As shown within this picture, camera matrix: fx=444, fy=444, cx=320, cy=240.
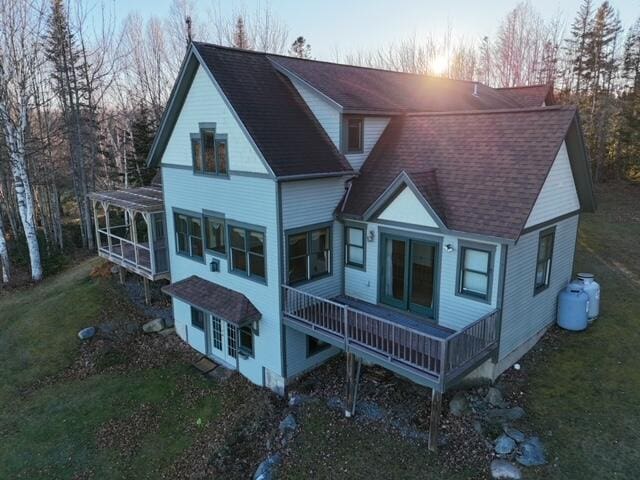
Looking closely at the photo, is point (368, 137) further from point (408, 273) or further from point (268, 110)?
point (408, 273)

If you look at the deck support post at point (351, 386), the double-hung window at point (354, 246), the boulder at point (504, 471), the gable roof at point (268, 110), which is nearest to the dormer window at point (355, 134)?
the gable roof at point (268, 110)

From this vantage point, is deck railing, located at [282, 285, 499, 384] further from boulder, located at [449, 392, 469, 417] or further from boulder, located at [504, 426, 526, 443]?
boulder, located at [504, 426, 526, 443]

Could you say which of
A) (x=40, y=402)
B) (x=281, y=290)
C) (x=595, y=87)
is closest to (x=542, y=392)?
(x=281, y=290)

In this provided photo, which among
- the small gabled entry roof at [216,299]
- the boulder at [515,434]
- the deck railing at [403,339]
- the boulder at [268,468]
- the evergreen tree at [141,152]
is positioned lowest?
the boulder at [268,468]

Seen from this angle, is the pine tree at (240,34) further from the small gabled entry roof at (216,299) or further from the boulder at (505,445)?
the boulder at (505,445)

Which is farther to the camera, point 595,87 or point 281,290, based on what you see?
point 595,87

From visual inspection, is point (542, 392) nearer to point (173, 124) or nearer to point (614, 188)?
point (173, 124)
